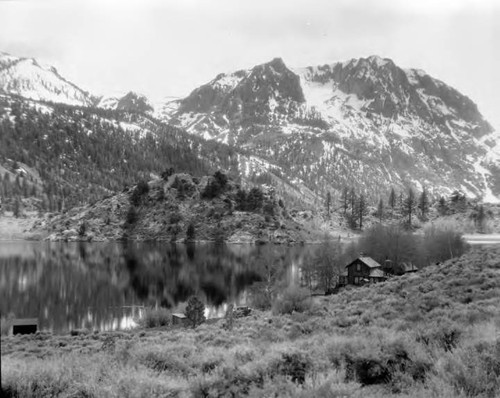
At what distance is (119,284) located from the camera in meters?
74.2

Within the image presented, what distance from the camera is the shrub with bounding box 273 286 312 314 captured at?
133ft

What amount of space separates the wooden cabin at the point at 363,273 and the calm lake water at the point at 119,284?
9.25 meters

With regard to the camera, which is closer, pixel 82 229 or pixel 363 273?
pixel 363 273

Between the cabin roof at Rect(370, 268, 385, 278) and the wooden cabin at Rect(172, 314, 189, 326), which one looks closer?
the wooden cabin at Rect(172, 314, 189, 326)

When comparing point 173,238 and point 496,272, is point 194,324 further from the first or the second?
point 173,238

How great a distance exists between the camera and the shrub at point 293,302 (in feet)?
133

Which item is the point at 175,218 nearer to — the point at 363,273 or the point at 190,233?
the point at 190,233

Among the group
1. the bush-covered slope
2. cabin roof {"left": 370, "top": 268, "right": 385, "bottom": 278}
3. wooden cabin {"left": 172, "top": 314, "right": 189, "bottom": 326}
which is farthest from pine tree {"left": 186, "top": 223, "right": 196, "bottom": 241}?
wooden cabin {"left": 172, "top": 314, "right": 189, "bottom": 326}

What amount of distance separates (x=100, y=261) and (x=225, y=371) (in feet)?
321

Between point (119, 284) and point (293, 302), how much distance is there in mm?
39761

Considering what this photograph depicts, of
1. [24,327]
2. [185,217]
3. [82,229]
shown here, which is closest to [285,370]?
[24,327]

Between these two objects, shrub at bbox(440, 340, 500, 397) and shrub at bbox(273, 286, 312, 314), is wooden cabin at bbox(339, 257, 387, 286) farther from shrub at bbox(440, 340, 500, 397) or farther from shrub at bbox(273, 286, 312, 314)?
shrub at bbox(440, 340, 500, 397)

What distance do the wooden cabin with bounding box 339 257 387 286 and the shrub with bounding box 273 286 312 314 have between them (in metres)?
26.3

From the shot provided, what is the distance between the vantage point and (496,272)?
31703mm
